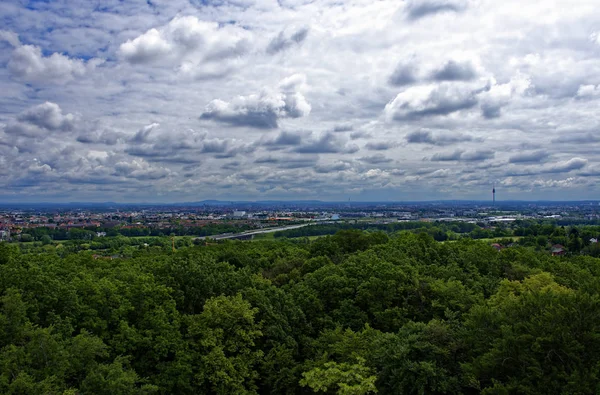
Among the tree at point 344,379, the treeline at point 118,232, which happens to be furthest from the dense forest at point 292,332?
the treeline at point 118,232

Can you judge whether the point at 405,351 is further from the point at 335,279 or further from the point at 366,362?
the point at 335,279

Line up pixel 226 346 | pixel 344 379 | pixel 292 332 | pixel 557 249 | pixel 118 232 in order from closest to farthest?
1. pixel 344 379
2. pixel 226 346
3. pixel 292 332
4. pixel 557 249
5. pixel 118 232

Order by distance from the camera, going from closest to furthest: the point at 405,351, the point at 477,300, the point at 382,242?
the point at 405,351 < the point at 477,300 < the point at 382,242

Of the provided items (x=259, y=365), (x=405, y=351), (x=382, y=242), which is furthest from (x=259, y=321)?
(x=382, y=242)

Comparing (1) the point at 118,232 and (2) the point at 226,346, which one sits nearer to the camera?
(2) the point at 226,346

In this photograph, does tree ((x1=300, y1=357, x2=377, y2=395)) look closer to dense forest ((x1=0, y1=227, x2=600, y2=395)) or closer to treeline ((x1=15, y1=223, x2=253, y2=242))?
dense forest ((x1=0, y1=227, x2=600, y2=395))

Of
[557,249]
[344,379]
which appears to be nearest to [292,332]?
[344,379]

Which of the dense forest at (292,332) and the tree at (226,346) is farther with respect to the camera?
the tree at (226,346)

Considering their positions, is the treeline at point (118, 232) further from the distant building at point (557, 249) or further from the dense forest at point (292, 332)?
the dense forest at point (292, 332)

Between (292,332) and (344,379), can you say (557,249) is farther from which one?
(344,379)
